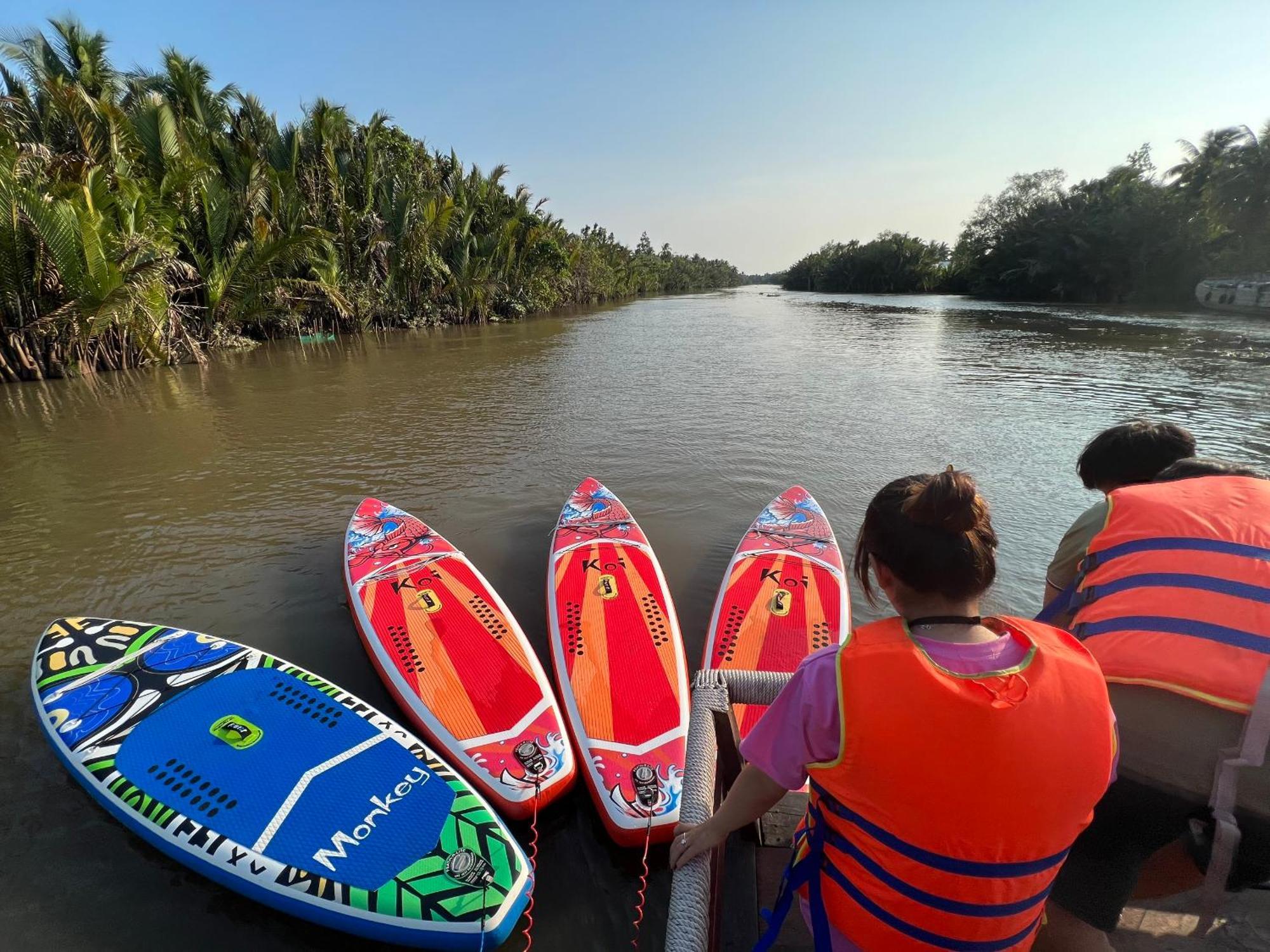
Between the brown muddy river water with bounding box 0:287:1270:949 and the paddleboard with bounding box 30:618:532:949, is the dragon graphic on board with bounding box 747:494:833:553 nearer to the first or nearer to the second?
the brown muddy river water with bounding box 0:287:1270:949

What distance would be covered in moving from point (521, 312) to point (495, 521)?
31.2 metres

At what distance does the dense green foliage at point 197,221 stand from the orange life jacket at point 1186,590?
15181 mm

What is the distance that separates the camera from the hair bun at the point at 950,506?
1204 millimetres

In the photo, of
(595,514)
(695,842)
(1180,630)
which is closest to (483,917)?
(695,842)

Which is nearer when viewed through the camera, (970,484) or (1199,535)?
(970,484)

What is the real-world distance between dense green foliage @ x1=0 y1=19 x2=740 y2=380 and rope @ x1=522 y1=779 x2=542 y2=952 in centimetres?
1356

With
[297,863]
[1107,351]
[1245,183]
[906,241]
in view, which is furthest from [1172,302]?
[297,863]

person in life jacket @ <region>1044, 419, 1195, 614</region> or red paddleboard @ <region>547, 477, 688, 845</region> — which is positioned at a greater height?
person in life jacket @ <region>1044, 419, 1195, 614</region>

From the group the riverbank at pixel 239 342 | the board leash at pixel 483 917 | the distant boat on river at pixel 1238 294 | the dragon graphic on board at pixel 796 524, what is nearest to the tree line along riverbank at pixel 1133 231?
the distant boat on river at pixel 1238 294

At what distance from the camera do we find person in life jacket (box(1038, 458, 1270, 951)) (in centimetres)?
138

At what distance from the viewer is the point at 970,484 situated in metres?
1.24

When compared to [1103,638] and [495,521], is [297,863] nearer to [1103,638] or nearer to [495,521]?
[1103,638]

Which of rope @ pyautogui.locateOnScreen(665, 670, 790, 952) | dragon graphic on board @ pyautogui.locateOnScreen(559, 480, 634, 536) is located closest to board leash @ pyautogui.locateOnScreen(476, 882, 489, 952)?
rope @ pyautogui.locateOnScreen(665, 670, 790, 952)

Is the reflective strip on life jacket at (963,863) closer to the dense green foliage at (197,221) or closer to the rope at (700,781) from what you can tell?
the rope at (700,781)
